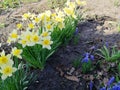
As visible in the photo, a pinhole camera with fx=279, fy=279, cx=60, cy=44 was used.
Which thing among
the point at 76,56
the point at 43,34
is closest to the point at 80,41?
the point at 76,56

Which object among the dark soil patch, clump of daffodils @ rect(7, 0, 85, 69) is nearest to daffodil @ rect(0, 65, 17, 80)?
clump of daffodils @ rect(7, 0, 85, 69)

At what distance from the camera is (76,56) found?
3576mm

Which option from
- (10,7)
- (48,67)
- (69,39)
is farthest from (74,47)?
(10,7)

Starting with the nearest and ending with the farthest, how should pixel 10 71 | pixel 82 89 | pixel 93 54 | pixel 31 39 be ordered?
1. pixel 10 71
2. pixel 31 39
3. pixel 82 89
4. pixel 93 54

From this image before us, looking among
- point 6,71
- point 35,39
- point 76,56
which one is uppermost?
point 35,39

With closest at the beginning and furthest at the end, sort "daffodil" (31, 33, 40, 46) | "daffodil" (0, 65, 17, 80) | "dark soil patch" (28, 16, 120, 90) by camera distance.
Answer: "daffodil" (0, 65, 17, 80), "daffodil" (31, 33, 40, 46), "dark soil patch" (28, 16, 120, 90)

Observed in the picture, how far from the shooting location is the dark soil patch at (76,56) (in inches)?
122

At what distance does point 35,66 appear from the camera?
319 centimetres

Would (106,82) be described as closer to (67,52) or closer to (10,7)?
(67,52)

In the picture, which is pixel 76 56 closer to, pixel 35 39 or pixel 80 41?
pixel 80 41

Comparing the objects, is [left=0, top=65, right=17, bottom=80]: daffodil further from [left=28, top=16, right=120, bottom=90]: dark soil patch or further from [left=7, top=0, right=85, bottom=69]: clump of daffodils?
[left=28, top=16, right=120, bottom=90]: dark soil patch

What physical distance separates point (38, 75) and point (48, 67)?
0.19 metres

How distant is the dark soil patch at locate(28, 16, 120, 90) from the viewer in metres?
3.10

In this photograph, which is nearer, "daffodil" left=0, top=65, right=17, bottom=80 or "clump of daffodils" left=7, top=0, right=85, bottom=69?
"daffodil" left=0, top=65, right=17, bottom=80
